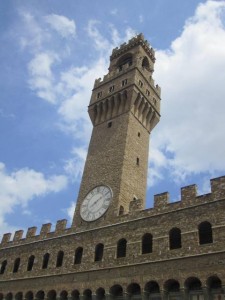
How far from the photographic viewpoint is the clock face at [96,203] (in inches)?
989

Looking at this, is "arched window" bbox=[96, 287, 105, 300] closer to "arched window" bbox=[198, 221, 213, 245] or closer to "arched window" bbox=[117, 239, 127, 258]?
"arched window" bbox=[117, 239, 127, 258]

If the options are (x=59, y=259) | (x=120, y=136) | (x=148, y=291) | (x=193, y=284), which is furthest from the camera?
(x=120, y=136)

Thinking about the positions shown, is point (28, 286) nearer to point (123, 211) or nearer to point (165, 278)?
point (123, 211)

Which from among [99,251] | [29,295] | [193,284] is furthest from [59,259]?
[193,284]

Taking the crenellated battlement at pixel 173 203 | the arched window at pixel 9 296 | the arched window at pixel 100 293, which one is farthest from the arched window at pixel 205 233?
the arched window at pixel 9 296

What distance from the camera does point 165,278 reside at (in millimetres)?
18656

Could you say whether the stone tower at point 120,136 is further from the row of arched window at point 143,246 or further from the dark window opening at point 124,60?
the row of arched window at point 143,246

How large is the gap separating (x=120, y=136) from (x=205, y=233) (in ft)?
40.5

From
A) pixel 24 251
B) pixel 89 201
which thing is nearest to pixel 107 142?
→ pixel 89 201

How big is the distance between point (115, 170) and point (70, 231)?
5.61 metres

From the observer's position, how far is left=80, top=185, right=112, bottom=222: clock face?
25.1 m

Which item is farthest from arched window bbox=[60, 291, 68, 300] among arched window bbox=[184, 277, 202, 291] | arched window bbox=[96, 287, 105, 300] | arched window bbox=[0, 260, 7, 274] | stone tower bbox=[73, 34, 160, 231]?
arched window bbox=[184, 277, 202, 291]

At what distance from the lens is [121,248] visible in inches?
862

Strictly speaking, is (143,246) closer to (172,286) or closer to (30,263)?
(172,286)
